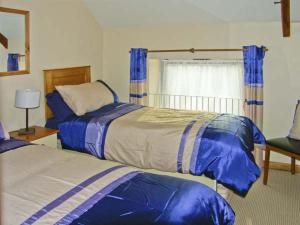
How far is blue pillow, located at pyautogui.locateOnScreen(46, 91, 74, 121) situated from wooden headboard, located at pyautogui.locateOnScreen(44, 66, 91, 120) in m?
0.16

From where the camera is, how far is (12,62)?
3293 mm

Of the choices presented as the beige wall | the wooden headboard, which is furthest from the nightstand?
the wooden headboard

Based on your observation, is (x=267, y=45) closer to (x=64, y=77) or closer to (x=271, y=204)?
(x=271, y=204)

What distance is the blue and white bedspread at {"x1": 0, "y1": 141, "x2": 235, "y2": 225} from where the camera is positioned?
1.46 meters

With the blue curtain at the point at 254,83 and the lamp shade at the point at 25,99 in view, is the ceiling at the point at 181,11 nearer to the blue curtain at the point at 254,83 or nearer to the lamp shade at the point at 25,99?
the blue curtain at the point at 254,83

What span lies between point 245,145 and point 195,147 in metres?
0.43

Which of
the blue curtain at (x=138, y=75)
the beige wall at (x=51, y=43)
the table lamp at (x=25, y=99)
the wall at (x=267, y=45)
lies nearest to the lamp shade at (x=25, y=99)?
the table lamp at (x=25, y=99)

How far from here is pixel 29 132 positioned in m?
3.19

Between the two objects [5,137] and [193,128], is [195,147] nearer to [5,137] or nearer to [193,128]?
[193,128]

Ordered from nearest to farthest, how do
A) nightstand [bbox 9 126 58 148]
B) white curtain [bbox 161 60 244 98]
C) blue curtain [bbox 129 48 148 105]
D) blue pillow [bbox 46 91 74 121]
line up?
nightstand [bbox 9 126 58 148] < blue pillow [bbox 46 91 74 121] < white curtain [bbox 161 60 244 98] < blue curtain [bbox 129 48 148 105]

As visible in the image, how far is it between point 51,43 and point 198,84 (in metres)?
1.88

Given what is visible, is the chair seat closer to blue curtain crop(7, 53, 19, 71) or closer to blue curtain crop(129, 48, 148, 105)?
blue curtain crop(129, 48, 148, 105)

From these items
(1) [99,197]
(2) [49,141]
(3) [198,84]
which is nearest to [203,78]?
(3) [198,84]

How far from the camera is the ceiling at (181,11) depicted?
3.66 meters
